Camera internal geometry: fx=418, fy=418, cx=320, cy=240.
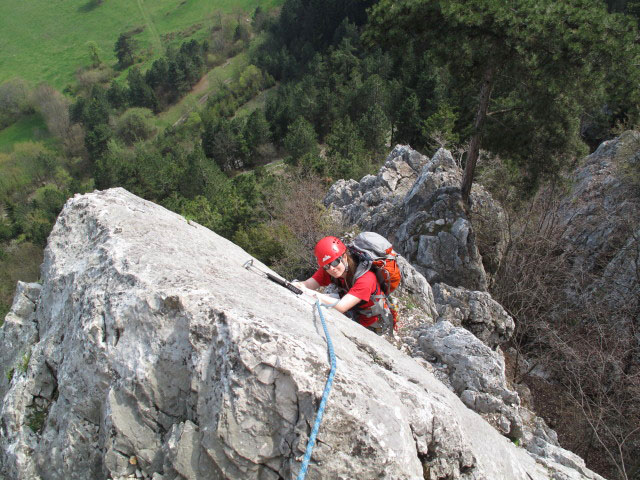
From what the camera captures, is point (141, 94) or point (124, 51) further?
point (124, 51)

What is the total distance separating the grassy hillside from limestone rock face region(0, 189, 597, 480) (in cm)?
11578

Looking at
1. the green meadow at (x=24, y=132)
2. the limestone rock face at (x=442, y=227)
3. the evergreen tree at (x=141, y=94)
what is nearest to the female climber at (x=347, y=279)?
the limestone rock face at (x=442, y=227)

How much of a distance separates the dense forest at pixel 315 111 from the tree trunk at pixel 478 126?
6cm

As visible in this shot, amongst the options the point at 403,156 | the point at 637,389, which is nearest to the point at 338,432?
the point at 637,389

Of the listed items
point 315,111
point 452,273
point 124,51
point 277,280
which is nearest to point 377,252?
point 277,280

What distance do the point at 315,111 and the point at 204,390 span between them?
185 feet

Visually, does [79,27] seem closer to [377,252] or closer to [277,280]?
[277,280]

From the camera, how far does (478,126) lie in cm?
1436

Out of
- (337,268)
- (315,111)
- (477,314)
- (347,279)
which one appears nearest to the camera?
(337,268)

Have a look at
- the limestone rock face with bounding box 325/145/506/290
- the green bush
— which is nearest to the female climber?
the limestone rock face with bounding box 325/145/506/290

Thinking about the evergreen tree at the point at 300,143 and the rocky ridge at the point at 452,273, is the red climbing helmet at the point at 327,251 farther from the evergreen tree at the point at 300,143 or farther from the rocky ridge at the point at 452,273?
the evergreen tree at the point at 300,143

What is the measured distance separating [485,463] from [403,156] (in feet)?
73.0

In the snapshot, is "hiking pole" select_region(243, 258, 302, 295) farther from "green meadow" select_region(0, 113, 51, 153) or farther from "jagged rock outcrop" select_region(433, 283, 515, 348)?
"green meadow" select_region(0, 113, 51, 153)

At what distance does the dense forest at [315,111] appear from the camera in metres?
11.4
